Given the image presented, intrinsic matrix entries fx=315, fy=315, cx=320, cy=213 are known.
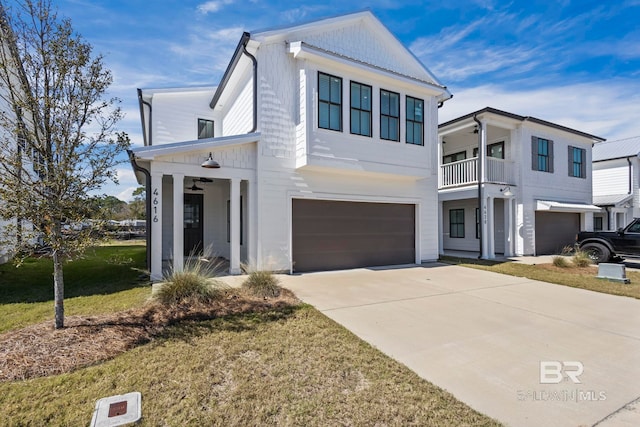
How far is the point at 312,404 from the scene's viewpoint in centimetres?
280

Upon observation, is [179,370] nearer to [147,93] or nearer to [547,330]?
[547,330]

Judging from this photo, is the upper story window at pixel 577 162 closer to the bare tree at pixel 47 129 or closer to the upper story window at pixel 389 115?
the upper story window at pixel 389 115

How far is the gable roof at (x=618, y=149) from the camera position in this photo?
68.0ft

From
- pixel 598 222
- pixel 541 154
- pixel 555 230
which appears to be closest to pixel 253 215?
pixel 541 154

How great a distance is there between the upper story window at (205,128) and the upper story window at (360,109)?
7.39 meters

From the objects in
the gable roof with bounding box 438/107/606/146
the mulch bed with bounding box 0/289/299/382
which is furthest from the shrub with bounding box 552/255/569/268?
the mulch bed with bounding box 0/289/299/382

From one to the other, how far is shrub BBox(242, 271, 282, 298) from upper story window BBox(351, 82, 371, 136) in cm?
522

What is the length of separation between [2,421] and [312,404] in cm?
248

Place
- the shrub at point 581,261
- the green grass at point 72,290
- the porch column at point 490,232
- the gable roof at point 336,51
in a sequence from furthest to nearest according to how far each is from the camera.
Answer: the porch column at point 490,232 → the shrub at point 581,261 → the gable roof at point 336,51 → the green grass at point 72,290

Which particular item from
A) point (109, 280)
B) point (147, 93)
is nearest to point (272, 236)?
point (109, 280)

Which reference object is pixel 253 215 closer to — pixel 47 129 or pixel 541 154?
pixel 47 129

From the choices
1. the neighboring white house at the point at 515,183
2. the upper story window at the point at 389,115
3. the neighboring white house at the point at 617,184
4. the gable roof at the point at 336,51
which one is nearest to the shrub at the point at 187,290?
the gable roof at the point at 336,51

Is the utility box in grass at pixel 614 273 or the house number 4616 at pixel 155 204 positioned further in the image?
the utility box in grass at pixel 614 273

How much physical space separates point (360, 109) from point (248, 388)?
8391mm
